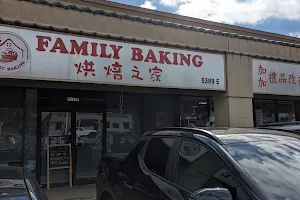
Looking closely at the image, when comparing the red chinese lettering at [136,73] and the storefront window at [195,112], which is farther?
the storefront window at [195,112]

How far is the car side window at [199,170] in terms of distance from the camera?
106 inches

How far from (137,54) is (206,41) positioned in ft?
7.13

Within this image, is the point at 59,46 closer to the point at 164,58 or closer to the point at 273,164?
the point at 164,58

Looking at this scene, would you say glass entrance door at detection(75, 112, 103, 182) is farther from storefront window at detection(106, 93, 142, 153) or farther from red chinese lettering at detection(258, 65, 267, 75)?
red chinese lettering at detection(258, 65, 267, 75)

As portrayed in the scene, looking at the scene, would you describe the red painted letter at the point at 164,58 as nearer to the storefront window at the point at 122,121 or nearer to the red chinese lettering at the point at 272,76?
the storefront window at the point at 122,121

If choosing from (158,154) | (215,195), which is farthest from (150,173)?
(215,195)

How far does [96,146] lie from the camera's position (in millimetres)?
9836

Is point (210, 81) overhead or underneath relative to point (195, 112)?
overhead

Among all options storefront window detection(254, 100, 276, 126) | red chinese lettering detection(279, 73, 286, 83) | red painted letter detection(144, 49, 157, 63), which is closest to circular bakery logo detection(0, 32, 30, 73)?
red painted letter detection(144, 49, 157, 63)

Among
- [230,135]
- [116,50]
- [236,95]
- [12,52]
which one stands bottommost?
[230,135]

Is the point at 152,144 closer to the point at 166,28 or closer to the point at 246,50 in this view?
the point at 166,28

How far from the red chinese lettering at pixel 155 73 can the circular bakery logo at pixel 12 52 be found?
9.67 feet

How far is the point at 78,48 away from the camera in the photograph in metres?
7.38

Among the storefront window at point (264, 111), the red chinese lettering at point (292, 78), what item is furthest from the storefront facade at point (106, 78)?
the storefront window at point (264, 111)
